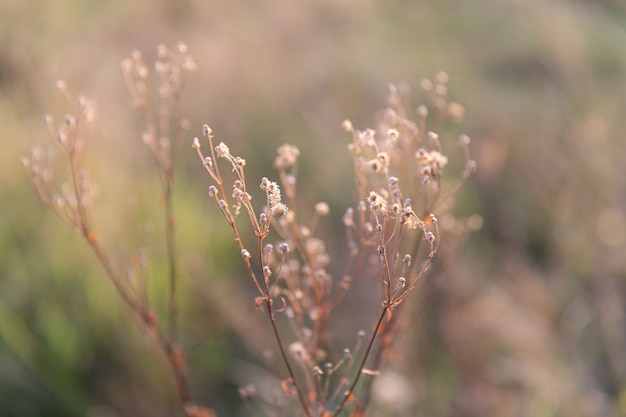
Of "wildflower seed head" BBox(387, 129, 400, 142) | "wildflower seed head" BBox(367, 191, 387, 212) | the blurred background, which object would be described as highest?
"wildflower seed head" BBox(387, 129, 400, 142)

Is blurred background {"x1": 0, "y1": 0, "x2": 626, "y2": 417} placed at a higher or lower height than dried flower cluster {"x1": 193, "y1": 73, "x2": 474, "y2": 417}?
lower

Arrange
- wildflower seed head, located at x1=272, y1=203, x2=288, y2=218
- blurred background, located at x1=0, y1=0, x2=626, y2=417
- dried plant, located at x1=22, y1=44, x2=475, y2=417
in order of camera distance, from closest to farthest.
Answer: wildflower seed head, located at x1=272, y1=203, x2=288, y2=218 → dried plant, located at x1=22, y1=44, x2=475, y2=417 → blurred background, located at x1=0, y1=0, x2=626, y2=417

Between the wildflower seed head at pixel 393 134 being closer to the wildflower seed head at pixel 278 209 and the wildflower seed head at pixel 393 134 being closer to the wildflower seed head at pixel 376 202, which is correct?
the wildflower seed head at pixel 376 202

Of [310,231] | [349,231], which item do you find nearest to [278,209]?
[349,231]

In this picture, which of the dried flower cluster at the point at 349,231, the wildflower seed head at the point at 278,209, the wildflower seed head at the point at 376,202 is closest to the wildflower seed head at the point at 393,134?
the dried flower cluster at the point at 349,231

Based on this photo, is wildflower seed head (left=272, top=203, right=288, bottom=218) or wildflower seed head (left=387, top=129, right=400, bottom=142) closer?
wildflower seed head (left=272, top=203, right=288, bottom=218)

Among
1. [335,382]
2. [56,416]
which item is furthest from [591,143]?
[56,416]

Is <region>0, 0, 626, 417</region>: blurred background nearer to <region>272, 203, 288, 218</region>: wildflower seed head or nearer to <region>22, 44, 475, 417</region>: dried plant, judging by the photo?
<region>22, 44, 475, 417</region>: dried plant

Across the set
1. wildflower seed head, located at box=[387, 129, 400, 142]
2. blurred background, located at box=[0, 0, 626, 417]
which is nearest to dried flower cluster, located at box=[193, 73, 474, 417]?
wildflower seed head, located at box=[387, 129, 400, 142]
